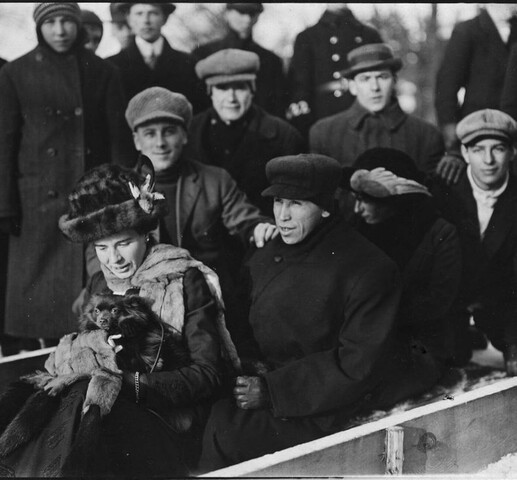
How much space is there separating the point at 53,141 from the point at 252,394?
228 centimetres

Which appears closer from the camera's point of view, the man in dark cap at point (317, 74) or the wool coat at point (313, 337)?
the wool coat at point (313, 337)

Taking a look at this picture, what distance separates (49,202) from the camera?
5.59 m

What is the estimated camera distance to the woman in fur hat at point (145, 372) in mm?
4820

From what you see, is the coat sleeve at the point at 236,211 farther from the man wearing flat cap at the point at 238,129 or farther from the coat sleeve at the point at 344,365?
the coat sleeve at the point at 344,365

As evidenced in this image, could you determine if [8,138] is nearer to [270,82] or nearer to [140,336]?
[140,336]

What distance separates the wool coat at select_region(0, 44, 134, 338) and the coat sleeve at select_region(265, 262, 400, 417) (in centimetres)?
165

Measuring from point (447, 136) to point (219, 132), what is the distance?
1663 millimetres

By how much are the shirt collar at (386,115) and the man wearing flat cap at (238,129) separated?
0.44m

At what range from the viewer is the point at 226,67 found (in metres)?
5.55

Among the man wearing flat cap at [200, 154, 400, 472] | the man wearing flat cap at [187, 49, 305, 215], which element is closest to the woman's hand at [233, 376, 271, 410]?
the man wearing flat cap at [200, 154, 400, 472]

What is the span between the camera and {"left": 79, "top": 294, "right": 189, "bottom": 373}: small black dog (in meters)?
4.95

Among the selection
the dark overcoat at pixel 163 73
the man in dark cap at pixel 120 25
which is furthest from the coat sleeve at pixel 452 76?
the man in dark cap at pixel 120 25

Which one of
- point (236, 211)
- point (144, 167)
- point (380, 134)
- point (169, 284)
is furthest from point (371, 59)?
point (169, 284)

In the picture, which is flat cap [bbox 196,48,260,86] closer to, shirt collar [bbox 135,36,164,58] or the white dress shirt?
shirt collar [bbox 135,36,164,58]
